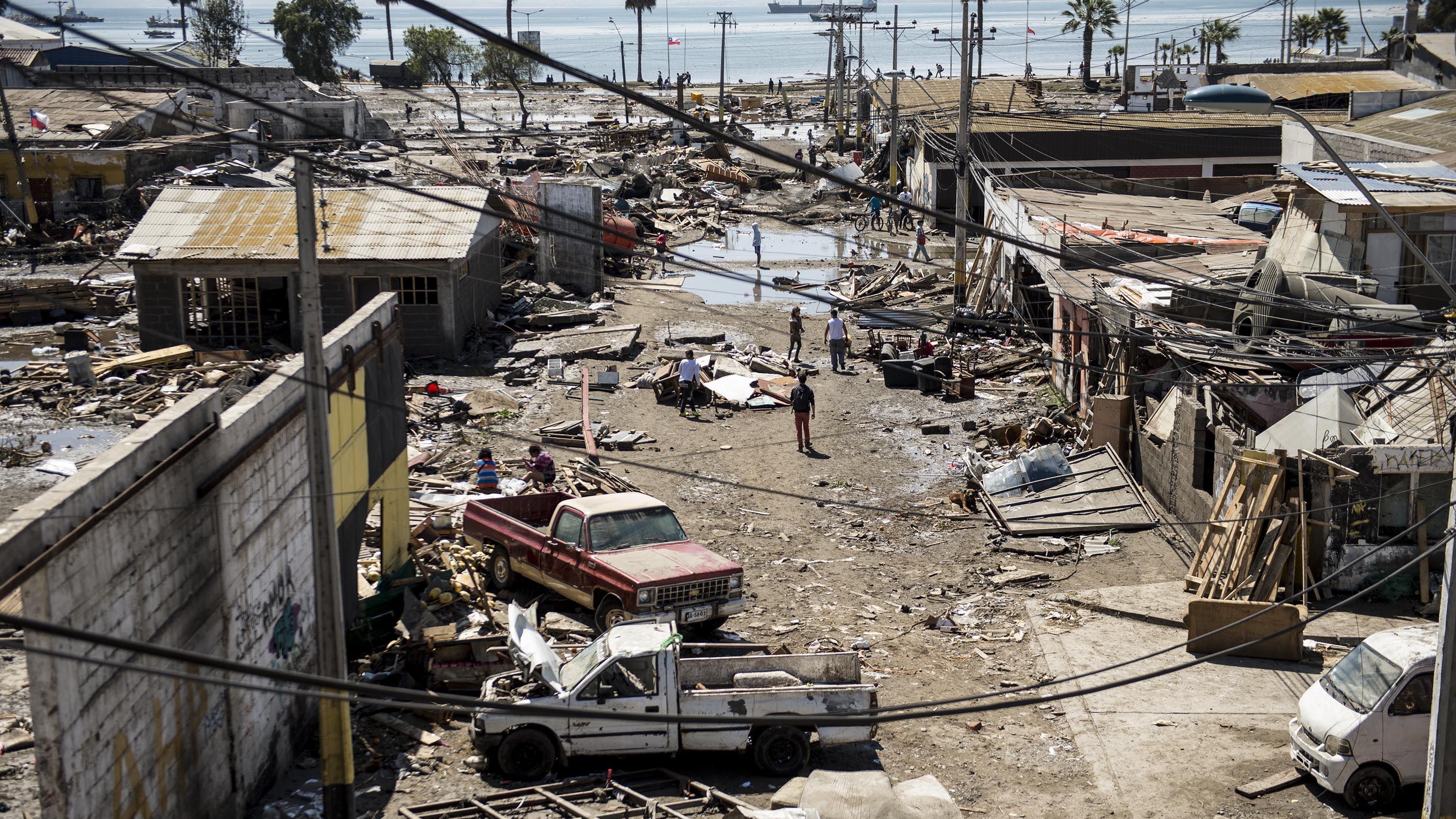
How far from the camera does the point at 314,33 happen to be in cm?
9375

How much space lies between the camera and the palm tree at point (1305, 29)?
324 feet

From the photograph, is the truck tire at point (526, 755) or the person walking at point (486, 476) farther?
the person walking at point (486, 476)

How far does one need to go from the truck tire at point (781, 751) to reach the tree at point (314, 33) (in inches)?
3609

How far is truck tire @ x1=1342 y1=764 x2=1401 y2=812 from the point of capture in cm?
1126

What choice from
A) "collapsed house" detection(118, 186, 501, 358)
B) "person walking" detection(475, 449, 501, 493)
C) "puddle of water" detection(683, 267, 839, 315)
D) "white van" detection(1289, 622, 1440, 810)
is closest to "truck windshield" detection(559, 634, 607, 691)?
"white van" detection(1289, 622, 1440, 810)

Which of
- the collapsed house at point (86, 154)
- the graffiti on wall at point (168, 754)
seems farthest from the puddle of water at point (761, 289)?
the graffiti on wall at point (168, 754)

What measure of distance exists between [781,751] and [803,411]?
37.0 ft

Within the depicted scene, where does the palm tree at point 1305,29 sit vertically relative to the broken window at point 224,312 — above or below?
above

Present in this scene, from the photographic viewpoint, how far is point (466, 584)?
16.5m

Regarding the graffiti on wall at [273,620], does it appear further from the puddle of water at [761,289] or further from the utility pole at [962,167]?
the puddle of water at [761,289]

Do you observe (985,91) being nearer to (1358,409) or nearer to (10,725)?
(1358,409)

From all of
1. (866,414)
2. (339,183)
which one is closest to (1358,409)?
(866,414)

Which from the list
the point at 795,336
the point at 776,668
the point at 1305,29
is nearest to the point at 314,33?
the point at 795,336

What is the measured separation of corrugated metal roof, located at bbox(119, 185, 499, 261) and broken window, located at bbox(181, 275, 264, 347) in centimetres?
90
